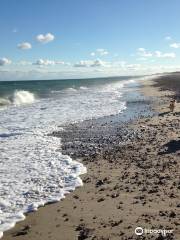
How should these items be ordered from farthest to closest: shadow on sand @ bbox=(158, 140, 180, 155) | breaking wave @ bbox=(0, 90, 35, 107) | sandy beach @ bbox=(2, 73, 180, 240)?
breaking wave @ bbox=(0, 90, 35, 107), shadow on sand @ bbox=(158, 140, 180, 155), sandy beach @ bbox=(2, 73, 180, 240)

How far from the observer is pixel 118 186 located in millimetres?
10648

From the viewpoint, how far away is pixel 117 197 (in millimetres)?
9789

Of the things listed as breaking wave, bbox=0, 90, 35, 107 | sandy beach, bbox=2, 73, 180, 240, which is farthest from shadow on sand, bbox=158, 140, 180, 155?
breaking wave, bbox=0, 90, 35, 107

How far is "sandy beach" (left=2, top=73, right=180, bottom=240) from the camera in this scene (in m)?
7.93

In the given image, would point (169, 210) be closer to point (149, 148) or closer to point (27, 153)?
point (149, 148)

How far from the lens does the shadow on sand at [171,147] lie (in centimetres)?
1437

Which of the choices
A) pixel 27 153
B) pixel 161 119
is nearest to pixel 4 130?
pixel 27 153

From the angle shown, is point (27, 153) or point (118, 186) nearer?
point (118, 186)

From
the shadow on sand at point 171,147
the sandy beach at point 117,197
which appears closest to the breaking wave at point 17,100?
the sandy beach at point 117,197

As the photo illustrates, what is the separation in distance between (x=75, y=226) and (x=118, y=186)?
2.72m

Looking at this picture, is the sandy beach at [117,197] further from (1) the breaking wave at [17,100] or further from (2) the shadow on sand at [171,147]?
(1) the breaking wave at [17,100]

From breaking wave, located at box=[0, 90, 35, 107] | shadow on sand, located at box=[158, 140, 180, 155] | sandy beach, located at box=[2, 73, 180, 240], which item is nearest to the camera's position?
sandy beach, located at box=[2, 73, 180, 240]

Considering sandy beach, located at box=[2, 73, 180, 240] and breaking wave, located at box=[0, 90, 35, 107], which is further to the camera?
breaking wave, located at box=[0, 90, 35, 107]

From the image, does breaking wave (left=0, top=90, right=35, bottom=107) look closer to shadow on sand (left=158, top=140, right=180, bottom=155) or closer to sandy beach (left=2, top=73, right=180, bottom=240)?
sandy beach (left=2, top=73, right=180, bottom=240)
